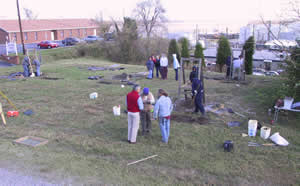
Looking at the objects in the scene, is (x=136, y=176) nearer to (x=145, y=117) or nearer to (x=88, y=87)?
(x=145, y=117)

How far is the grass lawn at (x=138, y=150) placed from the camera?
5941 millimetres

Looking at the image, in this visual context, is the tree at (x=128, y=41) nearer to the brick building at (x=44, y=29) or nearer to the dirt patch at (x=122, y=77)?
the brick building at (x=44, y=29)

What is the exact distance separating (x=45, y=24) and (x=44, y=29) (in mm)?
2462

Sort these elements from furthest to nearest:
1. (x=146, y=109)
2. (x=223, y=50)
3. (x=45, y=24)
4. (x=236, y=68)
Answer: (x=45, y=24) < (x=223, y=50) < (x=236, y=68) < (x=146, y=109)

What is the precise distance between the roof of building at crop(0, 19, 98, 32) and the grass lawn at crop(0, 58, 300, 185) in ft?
116

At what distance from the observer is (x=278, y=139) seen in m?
7.52

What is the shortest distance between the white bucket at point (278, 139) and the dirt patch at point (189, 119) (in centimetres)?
225

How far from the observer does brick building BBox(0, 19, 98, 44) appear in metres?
45.4

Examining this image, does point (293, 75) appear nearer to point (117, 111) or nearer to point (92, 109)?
point (117, 111)

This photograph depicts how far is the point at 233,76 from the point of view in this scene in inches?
646

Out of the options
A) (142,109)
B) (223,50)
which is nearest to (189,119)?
(142,109)

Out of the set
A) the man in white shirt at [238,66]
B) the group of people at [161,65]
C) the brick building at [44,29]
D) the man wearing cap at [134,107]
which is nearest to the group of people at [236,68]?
the man in white shirt at [238,66]

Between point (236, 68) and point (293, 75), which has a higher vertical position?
point (293, 75)

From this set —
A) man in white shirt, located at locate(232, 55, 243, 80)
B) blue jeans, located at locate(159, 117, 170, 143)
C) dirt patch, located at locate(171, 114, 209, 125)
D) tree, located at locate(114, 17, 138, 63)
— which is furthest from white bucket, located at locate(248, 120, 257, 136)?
tree, located at locate(114, 17, 138, 63)
